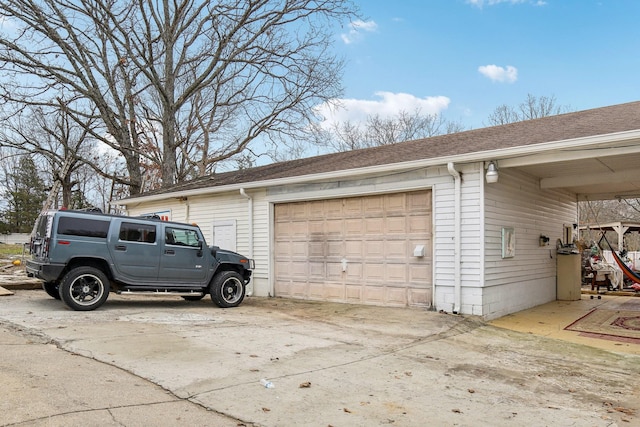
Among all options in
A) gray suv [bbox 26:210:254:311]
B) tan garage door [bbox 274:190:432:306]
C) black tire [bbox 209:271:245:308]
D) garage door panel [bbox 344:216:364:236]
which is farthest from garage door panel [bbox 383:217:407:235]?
black tire [bbox 209:271:245:308]

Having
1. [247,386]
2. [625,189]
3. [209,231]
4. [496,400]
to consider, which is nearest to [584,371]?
[496,400]

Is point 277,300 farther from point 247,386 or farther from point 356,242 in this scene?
point 247,386

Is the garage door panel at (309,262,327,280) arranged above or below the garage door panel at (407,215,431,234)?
below

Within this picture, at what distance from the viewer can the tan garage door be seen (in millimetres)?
9336

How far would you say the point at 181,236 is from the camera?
941 centimetres

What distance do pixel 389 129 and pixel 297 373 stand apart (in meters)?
29.8

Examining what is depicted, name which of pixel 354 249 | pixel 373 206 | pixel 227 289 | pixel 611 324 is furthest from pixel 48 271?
pixel 611 324

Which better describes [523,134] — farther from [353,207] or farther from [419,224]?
[353,207]

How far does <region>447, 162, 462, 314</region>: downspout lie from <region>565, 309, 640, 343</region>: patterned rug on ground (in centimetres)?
193

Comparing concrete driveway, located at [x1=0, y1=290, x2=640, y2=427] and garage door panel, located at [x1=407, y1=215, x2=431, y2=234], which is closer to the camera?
concrete driveway, located at [x1=0, y1=290, x2=640, y2=427]

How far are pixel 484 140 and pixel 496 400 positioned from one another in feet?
21.8

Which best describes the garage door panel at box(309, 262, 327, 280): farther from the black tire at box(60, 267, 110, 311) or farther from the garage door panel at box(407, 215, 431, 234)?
the black tire at box(60, 267, 110, 311)

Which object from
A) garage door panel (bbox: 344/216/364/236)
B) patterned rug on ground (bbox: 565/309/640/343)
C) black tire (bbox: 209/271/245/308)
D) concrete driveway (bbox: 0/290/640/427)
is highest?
garage door panel (bbox: 344/216/364/236)

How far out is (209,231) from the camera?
13.3 meters
